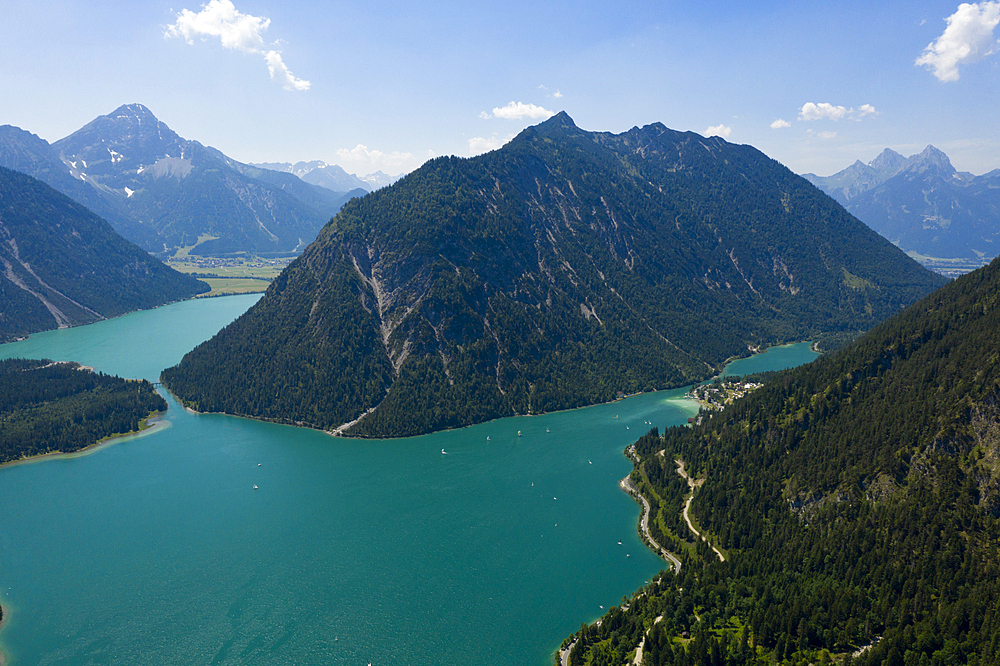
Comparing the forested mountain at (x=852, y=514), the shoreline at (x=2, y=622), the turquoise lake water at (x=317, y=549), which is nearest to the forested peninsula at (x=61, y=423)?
the turquoise lake water at (x=317, y=549)

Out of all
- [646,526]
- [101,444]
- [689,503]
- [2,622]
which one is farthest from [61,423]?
[689,503]

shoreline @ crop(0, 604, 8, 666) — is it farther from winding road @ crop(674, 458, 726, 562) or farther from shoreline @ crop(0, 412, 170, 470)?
winding road @ crop(674, 458, 726, 562)

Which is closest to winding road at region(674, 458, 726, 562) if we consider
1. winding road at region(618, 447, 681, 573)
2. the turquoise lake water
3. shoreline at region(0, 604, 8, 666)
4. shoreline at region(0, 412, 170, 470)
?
winding road at region(618, 447, 681, 573)

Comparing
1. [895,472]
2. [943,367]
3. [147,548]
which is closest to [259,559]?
[147,548]

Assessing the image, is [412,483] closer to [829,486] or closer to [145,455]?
[145,455]

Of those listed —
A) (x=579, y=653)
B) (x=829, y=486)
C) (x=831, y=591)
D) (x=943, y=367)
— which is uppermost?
(x=943, y=367)

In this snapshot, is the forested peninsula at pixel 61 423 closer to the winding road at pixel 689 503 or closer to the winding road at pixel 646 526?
the winding road at pixel 646 526
